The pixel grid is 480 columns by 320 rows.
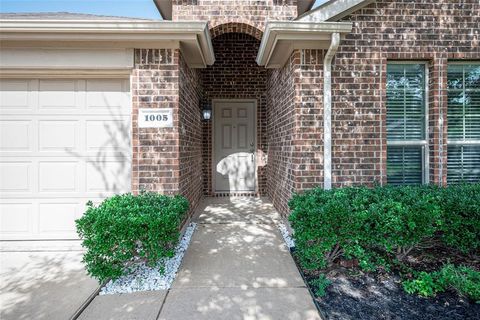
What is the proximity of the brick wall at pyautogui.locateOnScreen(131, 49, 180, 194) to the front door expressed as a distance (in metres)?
3.27

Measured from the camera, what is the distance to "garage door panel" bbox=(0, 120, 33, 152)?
12.6 ft

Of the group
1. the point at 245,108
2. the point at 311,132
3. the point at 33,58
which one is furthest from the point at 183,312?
the point at 245,108

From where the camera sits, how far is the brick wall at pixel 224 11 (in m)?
5.62

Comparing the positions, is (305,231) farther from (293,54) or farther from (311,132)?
(293,54)

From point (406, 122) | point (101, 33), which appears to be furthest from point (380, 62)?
point (101, 33)

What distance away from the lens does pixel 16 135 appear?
152 inches

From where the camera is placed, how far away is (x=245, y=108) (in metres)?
7.04

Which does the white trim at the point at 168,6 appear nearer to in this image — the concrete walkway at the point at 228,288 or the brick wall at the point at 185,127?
the brick wall at the point at 185,127

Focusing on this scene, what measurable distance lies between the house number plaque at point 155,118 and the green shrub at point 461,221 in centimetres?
340

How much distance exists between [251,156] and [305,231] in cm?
424

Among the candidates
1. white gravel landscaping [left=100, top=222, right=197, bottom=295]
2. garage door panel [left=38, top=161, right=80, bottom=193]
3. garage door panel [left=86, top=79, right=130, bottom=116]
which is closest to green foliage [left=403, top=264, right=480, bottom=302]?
white gravel landscaping [left=100, top=222, right=197, bottom=295]

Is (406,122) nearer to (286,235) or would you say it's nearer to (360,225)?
(360,225)

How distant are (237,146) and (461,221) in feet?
15.8

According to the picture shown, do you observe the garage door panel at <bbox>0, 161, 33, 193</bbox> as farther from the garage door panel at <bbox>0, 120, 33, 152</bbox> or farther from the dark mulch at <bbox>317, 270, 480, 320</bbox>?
the dark mulch at <bbox>317, 270, 480, 320</bbox>
